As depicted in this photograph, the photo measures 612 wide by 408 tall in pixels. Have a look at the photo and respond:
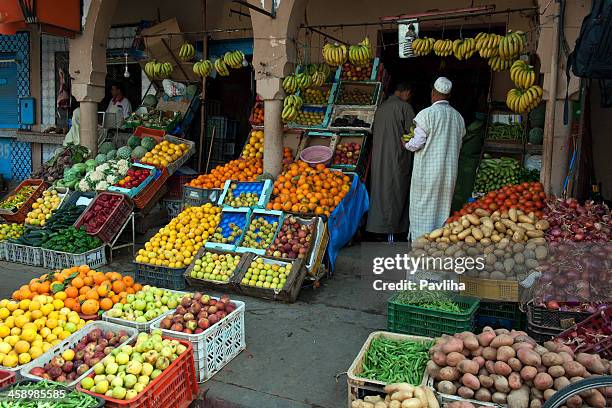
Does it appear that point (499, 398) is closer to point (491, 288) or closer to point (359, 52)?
point (491, 288)

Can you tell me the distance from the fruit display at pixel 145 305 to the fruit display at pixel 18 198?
15.6 feet

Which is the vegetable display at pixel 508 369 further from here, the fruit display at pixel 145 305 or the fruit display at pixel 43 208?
the fruit display at pixel 43 208

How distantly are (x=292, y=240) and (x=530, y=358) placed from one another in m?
3.23

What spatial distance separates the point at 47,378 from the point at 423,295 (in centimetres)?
275

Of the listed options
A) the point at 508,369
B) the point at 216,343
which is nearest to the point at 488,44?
the point at 508,369

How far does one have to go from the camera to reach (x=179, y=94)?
33.4ft

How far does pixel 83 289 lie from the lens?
14.4 ft

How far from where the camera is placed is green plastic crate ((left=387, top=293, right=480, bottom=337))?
12.8ft

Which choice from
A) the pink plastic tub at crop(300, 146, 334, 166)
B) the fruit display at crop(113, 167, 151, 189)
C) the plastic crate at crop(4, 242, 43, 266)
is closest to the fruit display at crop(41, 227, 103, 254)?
the plastic crate at crop(4, 242, 43, 266)

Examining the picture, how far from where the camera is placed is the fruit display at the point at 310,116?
8524 millimetres

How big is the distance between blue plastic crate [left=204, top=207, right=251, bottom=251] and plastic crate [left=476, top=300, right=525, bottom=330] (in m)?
2.82

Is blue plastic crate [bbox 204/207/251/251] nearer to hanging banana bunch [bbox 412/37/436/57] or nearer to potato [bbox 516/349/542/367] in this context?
hanging banana bunch [bbox 412/37/436/57]

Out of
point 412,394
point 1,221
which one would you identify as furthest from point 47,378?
point 1,221

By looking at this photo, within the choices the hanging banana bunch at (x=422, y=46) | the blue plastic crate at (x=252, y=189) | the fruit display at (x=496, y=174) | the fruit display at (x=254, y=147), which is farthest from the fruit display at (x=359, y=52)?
the fruit display at (x=496, y=174)
